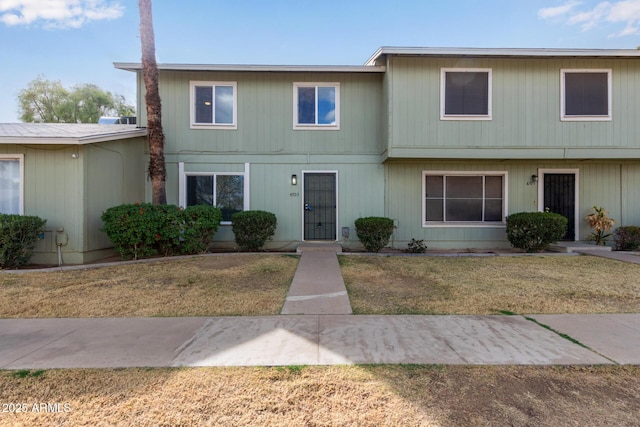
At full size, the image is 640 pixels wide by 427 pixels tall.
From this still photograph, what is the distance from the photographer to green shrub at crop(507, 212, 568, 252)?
28.4ft

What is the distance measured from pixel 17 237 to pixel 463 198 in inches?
459

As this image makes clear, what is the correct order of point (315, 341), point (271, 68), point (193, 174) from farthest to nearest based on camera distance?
point (193, 174), point (271, 68), point (315, 341)

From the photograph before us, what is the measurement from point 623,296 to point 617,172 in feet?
24.1

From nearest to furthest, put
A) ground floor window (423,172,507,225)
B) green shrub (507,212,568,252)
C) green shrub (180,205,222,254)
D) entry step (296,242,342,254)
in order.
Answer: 1. green shrub (180,205,222,254)
2. green shrub (507,212,568,252)
3. entry step (296,242,342,254)
4. ground floor window (423,172,507,225)

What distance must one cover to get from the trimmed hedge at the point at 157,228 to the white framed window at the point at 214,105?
3050mm

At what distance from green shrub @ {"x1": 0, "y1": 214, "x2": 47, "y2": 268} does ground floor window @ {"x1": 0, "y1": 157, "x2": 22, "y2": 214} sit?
3.68 ft

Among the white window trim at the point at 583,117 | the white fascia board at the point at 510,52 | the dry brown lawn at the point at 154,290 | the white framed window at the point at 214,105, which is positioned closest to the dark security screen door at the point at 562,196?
the white window trim at the point at 583,117

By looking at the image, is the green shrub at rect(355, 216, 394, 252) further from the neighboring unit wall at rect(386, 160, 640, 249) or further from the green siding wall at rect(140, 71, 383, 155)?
the green siding wall at rect(140, 71, 383, 155)

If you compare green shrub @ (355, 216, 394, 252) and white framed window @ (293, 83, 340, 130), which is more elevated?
white framed window @ (293, 83, 340, 130)

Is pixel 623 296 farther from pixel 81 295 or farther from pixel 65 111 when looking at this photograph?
pixel 65 111

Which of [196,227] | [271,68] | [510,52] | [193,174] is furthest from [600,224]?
[193,174]

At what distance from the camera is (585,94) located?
9172mm

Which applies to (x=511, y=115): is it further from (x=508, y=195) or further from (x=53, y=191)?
(x=53, y=191)

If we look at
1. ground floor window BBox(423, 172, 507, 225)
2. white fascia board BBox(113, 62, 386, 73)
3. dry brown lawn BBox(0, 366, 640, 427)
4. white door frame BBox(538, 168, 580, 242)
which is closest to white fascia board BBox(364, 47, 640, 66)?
white fascia board BBox(113, 62, 386, 73)
